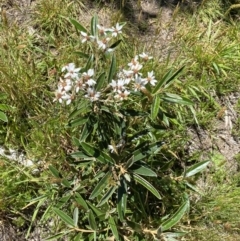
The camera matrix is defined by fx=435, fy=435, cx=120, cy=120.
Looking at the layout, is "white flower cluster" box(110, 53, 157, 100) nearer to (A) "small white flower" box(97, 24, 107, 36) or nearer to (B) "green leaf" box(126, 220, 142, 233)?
(A) "small white flower" box(97, 24, 107, 36)

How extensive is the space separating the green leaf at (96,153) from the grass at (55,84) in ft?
1.46

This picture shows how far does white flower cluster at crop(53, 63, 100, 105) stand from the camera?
186cm

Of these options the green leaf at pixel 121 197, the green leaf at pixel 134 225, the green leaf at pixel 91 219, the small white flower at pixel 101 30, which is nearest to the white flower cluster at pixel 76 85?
the small white flower at pixel 101 30

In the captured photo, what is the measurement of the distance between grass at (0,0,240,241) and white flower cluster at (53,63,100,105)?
62cm

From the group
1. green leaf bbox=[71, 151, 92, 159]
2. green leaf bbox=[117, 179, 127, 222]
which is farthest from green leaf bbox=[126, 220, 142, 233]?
green leaf bbox=[71, 151, 92, 159]

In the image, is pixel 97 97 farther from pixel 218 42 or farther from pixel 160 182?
pixel 218 42

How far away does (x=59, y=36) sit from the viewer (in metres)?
2.90

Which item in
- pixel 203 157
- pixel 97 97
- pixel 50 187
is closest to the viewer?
pixel 97 97

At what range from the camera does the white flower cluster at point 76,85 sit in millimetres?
1863

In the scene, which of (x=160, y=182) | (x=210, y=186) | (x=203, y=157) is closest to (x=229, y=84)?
(x=203, y=157)

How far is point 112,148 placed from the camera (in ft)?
6.64

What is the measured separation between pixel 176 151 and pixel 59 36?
1085mm

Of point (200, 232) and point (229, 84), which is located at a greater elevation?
point (229, 84)

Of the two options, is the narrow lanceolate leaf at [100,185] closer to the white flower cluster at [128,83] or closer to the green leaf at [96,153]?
the green leaf at [96,153]
